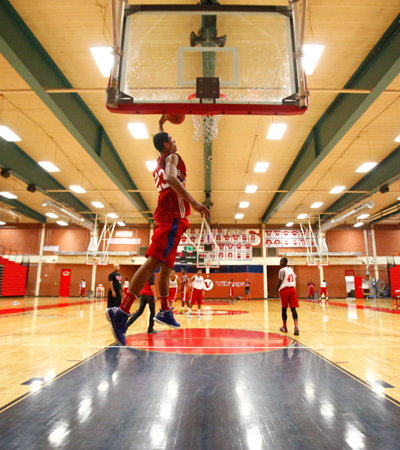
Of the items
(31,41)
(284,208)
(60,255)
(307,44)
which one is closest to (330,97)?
(307,44)

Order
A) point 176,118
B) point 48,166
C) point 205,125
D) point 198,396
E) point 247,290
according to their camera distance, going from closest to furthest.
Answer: point 198,396 < point 176,118 < point 205,125 < point 48,166 < point 247,290

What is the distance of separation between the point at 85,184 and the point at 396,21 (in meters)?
15.1

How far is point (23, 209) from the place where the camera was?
73.1 feet

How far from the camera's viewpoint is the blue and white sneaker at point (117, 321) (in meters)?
2.50

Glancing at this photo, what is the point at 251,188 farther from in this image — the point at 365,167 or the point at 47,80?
the point at 47,80

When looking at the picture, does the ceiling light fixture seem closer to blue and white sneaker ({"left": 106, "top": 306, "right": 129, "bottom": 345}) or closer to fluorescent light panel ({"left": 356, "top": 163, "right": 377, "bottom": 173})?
fluorescent light panel ({"left": 356, "top": 163, "right": 377, "bottom": 173})

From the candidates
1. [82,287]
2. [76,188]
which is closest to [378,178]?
[76,188]

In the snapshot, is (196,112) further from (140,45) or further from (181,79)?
(140,45)

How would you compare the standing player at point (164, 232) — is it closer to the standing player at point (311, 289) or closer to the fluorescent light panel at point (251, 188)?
the fluorescent light panel at point (251, 188)

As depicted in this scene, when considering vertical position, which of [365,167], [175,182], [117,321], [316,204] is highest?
[365,167]

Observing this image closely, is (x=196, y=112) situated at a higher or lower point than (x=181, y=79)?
lower

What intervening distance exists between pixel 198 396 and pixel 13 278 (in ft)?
80.4

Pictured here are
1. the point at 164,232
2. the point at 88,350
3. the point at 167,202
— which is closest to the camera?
the point at 164,232

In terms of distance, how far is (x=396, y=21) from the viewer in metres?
7.04
